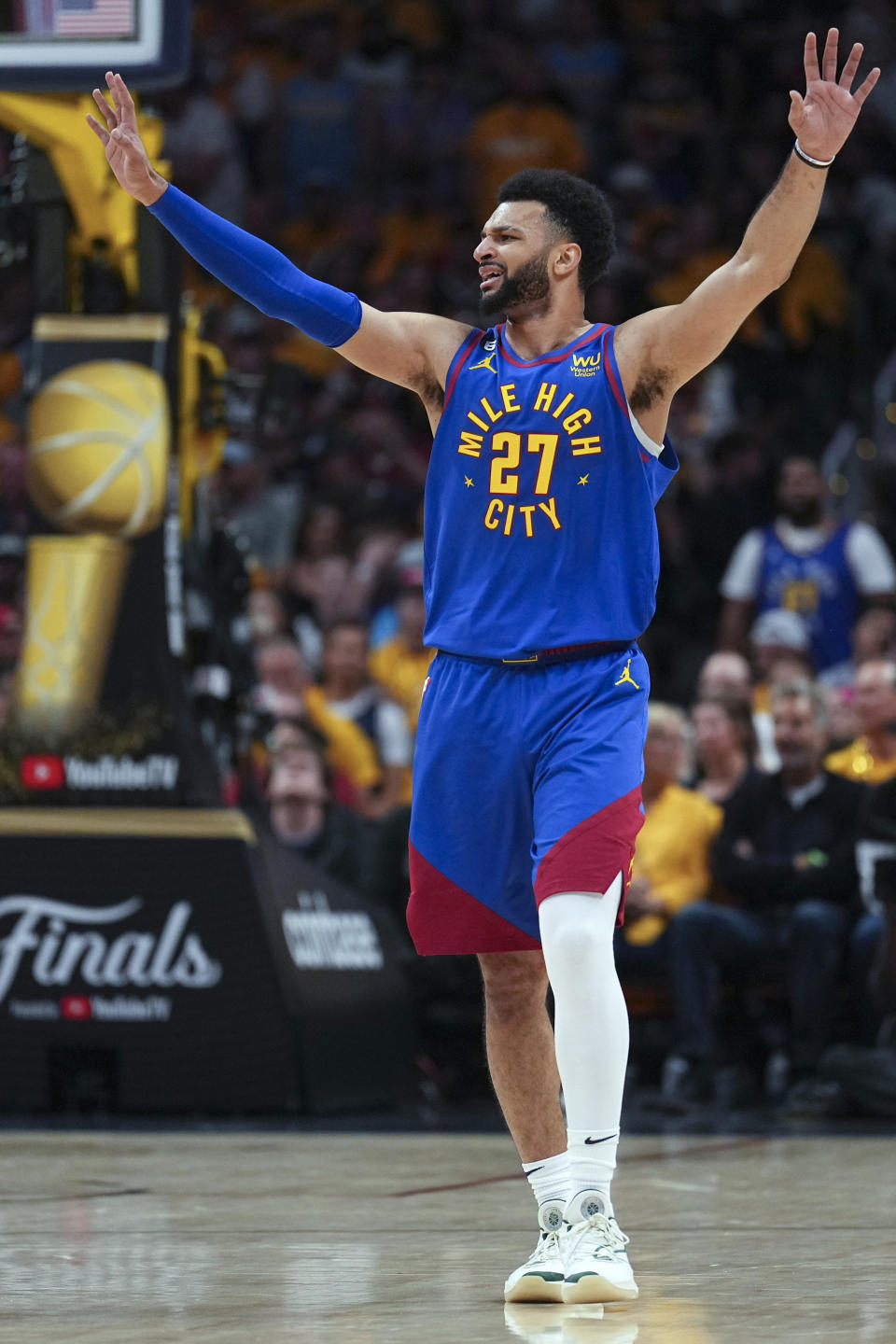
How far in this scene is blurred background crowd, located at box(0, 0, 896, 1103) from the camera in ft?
27.7

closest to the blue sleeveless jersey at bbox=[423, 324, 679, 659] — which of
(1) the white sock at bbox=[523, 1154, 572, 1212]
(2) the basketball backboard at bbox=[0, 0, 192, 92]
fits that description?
(1) the white sock at bbox=[523, 1154, 572, 1212]

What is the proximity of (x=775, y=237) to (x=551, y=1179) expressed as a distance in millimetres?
1880

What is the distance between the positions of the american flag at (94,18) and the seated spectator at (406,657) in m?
3.90

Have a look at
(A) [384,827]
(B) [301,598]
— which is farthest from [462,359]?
(B) [301,598]

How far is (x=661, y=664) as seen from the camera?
11891 millimetres

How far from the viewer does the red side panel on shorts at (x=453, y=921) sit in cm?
427

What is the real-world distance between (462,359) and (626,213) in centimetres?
980

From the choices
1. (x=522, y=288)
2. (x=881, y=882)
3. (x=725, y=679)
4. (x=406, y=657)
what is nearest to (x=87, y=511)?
(x=725, y=679)

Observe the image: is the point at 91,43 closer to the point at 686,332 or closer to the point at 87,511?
the point at 87,511

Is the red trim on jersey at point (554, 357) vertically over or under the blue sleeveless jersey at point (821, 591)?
over

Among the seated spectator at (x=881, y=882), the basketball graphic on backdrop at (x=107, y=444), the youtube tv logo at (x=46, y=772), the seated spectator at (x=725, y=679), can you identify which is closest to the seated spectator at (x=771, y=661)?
the seated spectator at (x=725, y=679)

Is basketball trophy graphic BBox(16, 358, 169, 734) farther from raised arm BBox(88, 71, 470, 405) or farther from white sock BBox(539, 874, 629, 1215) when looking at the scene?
white sock BBox(539, 874, 629, 1215)

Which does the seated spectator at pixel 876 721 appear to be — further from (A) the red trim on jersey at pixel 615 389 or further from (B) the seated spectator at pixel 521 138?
(B) the seated spectator at pixel 521 138

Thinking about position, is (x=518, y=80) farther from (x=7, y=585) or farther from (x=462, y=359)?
(x=462, y=359)
